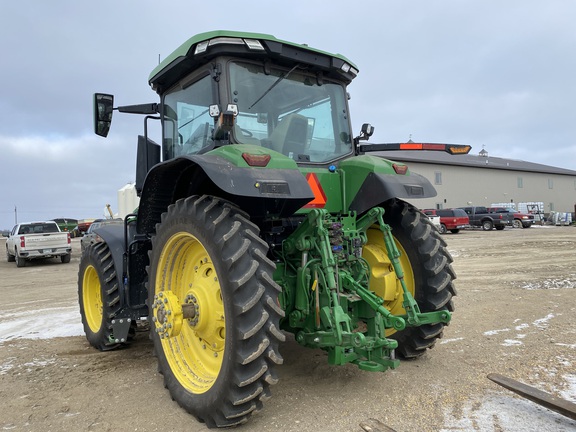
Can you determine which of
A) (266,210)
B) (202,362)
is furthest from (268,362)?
(266,210)

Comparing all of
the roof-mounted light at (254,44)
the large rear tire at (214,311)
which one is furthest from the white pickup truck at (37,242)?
the roof-mounted light at (254,44)

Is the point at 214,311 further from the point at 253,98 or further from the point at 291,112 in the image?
the point at 291,112

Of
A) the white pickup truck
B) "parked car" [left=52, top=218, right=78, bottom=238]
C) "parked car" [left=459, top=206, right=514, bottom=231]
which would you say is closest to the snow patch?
the white pickup truck

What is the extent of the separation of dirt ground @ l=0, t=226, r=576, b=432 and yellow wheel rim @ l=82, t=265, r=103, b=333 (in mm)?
356

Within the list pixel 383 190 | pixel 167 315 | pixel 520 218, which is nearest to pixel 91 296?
pixel 167 315

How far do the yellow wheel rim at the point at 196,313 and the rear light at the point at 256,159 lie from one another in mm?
742

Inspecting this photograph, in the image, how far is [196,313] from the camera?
334cm

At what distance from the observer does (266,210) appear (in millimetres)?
3385

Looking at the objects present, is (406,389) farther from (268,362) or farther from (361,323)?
(268,362)

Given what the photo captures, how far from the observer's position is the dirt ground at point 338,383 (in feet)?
10.1

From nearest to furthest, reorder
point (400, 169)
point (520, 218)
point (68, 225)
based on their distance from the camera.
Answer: point (400, 169) → point (520, 218) → point (68, 225)

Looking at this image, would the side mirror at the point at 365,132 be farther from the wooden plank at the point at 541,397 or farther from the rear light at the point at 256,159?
the wooden plank at the point at 541,397

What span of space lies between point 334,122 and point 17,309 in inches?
279

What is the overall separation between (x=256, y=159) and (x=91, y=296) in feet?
11.7
